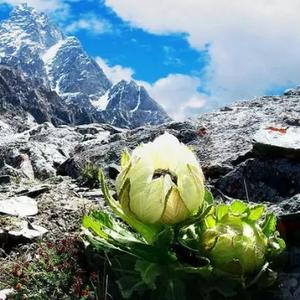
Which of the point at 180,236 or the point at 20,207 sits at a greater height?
the point at 180,236

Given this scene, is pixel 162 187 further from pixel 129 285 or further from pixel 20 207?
pixel 20 207

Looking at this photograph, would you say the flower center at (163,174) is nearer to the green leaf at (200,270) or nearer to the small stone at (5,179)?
the green leaf at (200,270)

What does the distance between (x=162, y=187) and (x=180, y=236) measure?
481mm

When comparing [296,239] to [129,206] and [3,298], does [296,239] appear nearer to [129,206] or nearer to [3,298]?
[129,206]

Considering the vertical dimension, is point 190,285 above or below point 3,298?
above

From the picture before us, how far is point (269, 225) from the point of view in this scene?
169 inches

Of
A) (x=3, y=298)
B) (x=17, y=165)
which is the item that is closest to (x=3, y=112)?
(x=17, y=165)

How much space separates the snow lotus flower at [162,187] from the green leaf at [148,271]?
0.91 ft

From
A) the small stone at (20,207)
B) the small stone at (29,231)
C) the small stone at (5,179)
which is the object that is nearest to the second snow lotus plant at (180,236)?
the small stone at (29,231)

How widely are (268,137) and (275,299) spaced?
360cm

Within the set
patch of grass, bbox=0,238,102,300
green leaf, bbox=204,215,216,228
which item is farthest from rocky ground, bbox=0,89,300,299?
green leaf, bbox=204,215,216,228

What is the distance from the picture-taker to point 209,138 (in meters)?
10.2

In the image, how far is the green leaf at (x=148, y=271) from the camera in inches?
152

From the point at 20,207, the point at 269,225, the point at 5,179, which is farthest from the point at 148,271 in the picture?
the point at 5,179
